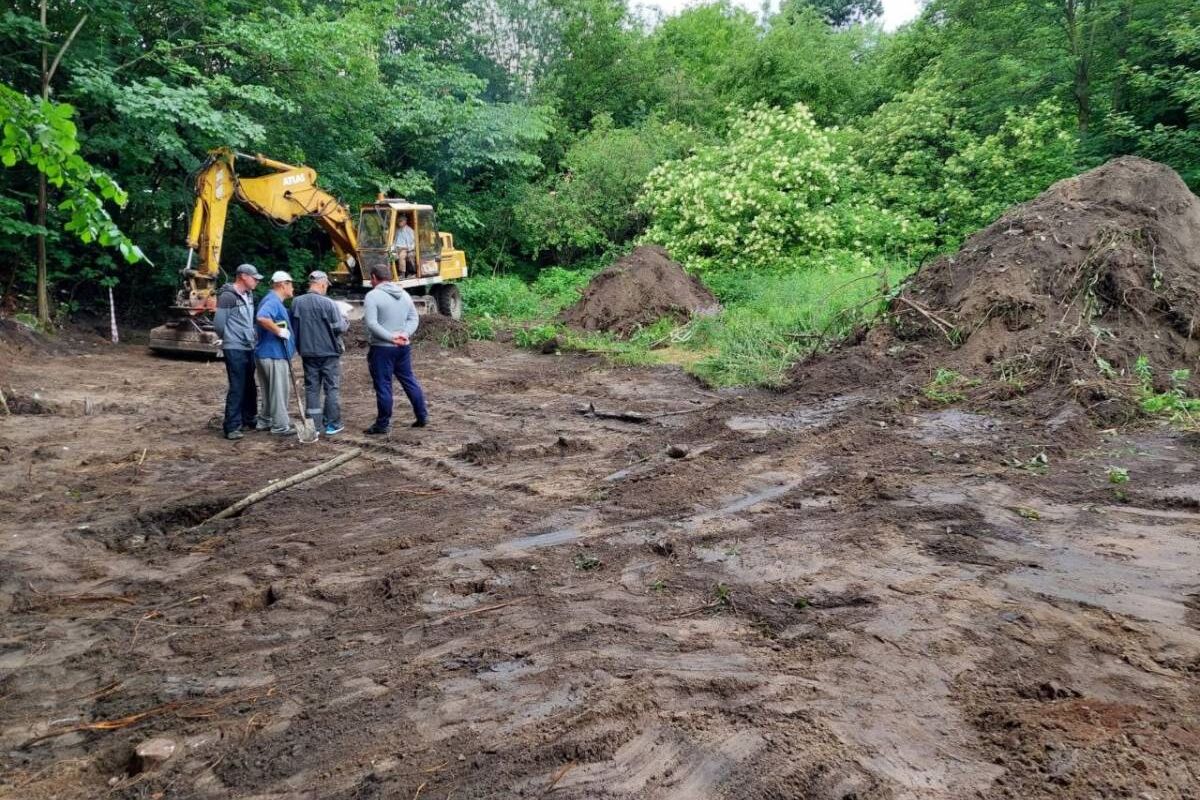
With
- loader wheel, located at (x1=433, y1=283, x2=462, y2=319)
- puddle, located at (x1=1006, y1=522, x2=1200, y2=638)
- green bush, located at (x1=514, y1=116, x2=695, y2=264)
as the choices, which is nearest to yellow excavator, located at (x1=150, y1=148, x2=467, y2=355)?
loader wheel, located at (x1=433, y1=283, x2=462, y2=319)

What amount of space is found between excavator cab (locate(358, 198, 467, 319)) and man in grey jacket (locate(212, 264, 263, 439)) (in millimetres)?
7006

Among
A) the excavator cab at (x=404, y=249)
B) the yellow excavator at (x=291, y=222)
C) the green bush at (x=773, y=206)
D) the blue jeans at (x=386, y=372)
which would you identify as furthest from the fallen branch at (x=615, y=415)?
the green bush at (x=773, y=206)

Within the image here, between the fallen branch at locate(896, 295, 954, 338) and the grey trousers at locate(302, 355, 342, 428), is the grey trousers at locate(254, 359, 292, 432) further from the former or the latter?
the fallen branch at locate(896, 295, 954, 338)

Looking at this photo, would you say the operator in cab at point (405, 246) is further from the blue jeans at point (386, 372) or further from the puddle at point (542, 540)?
the puddle at point (542, 540)

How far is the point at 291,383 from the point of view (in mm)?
9141

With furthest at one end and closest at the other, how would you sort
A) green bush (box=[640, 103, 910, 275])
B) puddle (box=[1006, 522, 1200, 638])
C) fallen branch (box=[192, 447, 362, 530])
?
green bush (box=[640, 103, 910, 275]), fallen branch (box=[192, 447, 362, 530]), puddle (box=[1006, 522, 1200, 638])

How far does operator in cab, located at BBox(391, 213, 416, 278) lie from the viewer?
54.0 feet

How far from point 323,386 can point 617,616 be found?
586 cm

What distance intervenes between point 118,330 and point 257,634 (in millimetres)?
14775

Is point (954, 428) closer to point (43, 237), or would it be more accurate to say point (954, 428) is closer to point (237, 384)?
point (237, 384)

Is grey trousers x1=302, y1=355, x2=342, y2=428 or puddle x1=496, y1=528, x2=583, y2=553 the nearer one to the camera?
puddle x1=496, y1=528, x2=583, y2=553

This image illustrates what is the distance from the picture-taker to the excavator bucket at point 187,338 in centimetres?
1370

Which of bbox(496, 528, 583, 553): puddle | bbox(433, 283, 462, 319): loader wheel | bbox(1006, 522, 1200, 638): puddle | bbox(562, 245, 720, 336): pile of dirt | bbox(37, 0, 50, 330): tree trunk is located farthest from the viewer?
bbox(433, 283, 462, 319): loader wheel

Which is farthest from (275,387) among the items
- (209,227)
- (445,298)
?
(445,298)
